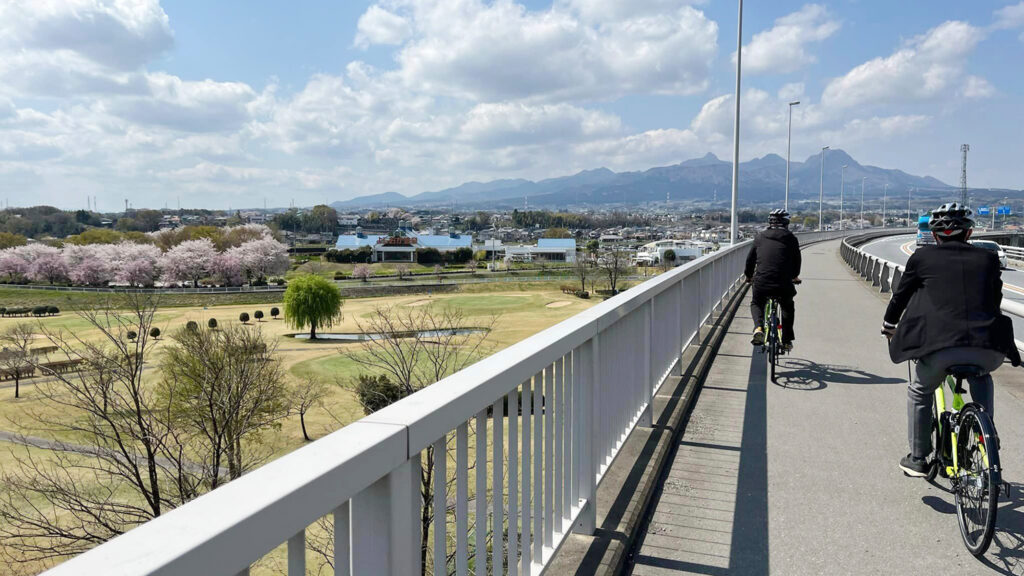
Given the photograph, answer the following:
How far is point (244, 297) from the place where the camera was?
4493 inches

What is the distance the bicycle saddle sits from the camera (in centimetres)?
407

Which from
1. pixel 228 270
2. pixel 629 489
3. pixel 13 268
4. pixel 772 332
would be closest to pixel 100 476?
pixel 772 332

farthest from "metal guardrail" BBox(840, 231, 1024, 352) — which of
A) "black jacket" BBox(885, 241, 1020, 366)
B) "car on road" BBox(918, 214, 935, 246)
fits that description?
"black jacket" BBox(885, 241, 1020, 366)

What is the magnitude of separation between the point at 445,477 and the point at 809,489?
3.45 m

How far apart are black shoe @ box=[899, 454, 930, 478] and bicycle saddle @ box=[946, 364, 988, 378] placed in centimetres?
76

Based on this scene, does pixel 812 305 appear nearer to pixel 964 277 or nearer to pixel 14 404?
pixel 964 277

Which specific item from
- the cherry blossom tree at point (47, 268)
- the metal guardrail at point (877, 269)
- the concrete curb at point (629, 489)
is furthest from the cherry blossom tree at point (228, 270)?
the concrete curb at point (629, 489)

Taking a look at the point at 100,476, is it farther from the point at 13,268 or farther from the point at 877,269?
the point at 13,268

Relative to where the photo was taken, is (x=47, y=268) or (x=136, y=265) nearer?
(x=47, y=268)

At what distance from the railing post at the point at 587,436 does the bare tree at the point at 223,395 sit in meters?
22.3

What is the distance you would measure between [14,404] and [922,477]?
217 feet

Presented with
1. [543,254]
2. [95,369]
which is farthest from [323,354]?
[543,254]

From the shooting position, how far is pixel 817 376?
27.3 ft

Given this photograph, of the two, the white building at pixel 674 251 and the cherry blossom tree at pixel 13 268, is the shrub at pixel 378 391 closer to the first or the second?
the white building at pixel 674 251
